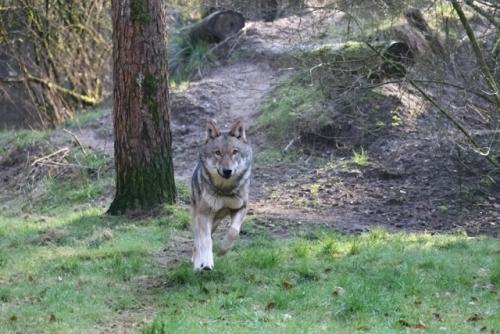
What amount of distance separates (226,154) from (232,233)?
0.92m

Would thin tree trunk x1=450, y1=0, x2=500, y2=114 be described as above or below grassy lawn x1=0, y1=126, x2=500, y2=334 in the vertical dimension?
above

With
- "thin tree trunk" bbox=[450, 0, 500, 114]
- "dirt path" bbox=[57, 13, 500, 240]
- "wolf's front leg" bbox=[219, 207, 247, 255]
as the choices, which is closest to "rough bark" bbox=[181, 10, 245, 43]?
"dirt path" bbox=[57, 13, 500, 240]

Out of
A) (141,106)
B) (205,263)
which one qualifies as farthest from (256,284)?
(141,106)

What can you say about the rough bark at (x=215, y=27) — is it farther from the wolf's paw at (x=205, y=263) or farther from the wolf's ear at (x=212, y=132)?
the wolf's paw at (x=205, y=263)

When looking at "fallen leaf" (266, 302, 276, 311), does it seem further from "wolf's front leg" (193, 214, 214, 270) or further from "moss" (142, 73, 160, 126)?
"moss" (142, 73, 160, 126)

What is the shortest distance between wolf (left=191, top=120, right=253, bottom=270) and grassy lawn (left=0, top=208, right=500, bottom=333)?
1.48 ft

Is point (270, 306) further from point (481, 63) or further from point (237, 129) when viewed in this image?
point (481, 63)

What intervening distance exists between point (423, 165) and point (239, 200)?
6288mm

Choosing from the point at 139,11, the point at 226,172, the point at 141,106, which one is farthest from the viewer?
the point at 141,106

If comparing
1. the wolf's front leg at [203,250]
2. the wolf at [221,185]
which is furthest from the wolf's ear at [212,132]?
the wolf's front leg at [203,250]

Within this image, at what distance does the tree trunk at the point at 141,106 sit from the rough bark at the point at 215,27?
9.38 meters

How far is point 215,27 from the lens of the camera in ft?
69.6

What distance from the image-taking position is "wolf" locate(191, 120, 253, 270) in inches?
350

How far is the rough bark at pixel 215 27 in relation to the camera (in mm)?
21188
